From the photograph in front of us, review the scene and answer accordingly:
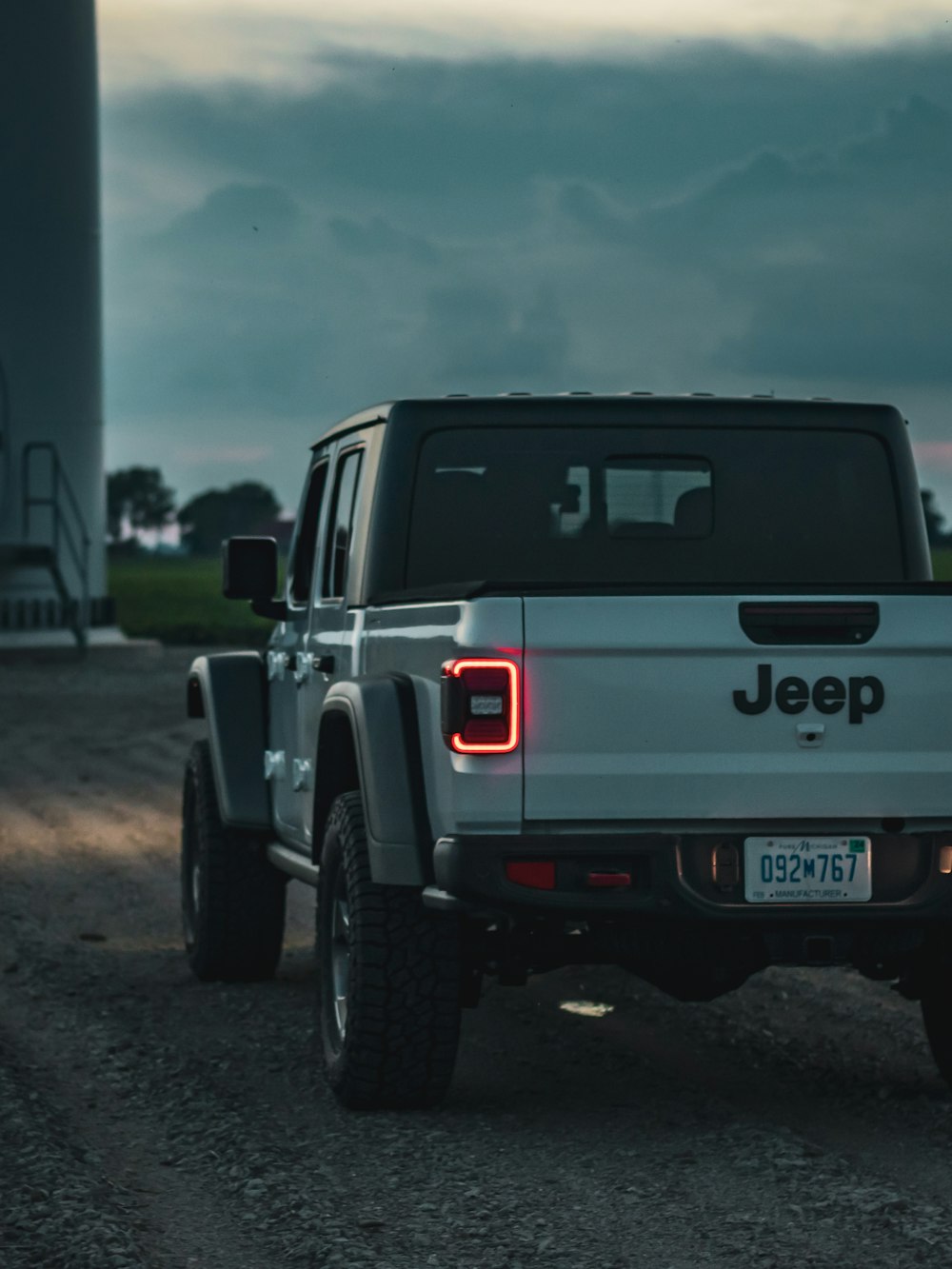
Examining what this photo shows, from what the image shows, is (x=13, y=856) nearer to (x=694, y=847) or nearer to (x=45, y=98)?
(x=694, y=847)

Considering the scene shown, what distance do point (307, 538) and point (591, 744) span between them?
2806mm

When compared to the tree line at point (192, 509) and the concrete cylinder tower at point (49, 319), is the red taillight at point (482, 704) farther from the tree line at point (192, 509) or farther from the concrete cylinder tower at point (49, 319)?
the tree line at point (192, 509)

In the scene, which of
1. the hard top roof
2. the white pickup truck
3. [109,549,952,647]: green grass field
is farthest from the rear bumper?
[109,549,952,647]: green grass field

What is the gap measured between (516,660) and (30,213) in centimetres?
2648

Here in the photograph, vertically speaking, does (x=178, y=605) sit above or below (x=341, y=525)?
below

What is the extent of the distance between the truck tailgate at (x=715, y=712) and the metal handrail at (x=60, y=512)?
80.9 ft

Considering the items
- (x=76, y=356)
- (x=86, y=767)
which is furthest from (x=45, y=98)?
(x=86, y=767)

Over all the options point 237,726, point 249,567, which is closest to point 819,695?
point 249,567

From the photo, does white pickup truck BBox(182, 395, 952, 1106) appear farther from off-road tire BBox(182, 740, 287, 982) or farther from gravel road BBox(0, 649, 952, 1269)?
off-road tire BBox(182, 740, 287, 982)

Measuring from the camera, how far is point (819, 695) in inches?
222

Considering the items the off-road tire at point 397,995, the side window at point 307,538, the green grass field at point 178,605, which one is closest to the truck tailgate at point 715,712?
the off-road tire at point 397,995

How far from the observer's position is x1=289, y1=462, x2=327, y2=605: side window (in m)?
8.05

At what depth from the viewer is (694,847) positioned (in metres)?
5.64

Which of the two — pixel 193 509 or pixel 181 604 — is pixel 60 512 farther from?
pixel 193 509
